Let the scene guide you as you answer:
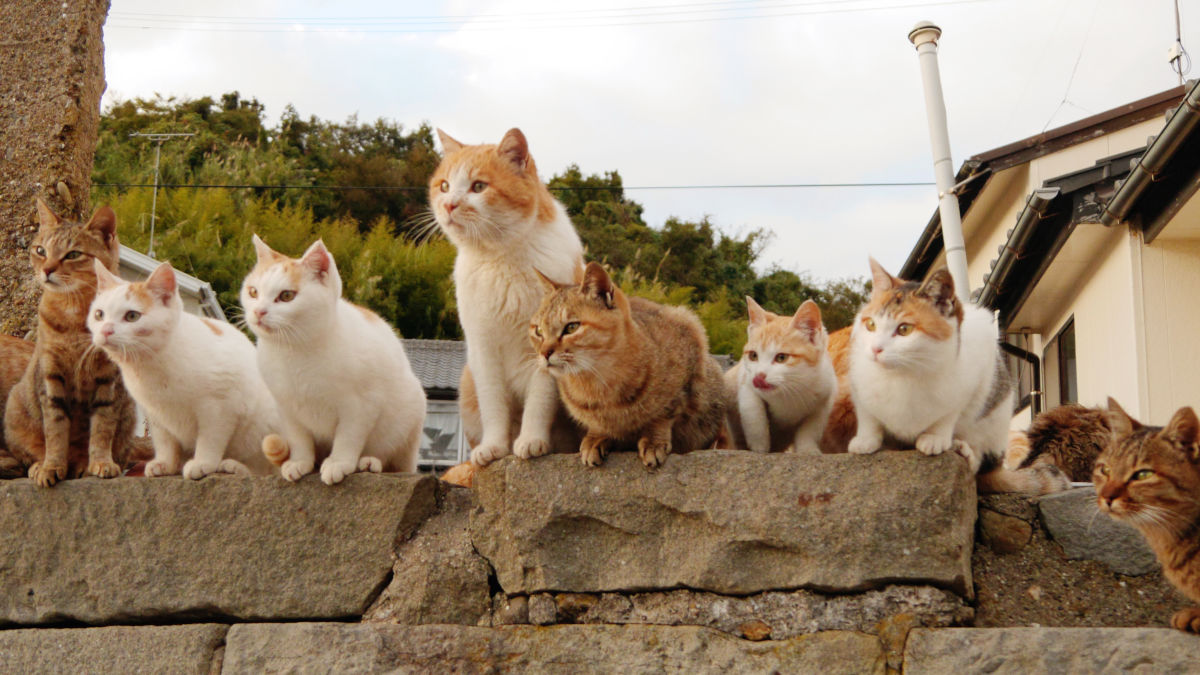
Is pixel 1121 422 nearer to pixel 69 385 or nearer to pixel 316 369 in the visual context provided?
pixel 316 369

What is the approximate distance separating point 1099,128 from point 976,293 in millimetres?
2130

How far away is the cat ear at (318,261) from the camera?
3.50 m

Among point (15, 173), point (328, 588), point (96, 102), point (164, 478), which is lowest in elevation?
point (328, 588)

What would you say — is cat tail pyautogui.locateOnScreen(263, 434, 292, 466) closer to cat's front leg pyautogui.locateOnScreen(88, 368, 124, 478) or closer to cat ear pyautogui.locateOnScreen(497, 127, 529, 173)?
cat's front leg pyautogui.locateOnScreen(88, 368, 124, 478)

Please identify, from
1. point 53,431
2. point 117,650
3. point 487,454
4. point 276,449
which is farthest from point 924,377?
point 53,431

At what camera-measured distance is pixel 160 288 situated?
366cm

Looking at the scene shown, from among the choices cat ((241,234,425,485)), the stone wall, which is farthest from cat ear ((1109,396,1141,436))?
the stone wall

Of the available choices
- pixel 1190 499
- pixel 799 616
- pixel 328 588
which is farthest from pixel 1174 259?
pixel 328 588

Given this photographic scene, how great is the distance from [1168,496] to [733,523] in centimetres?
116

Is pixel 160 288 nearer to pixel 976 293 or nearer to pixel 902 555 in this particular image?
pixel 902 555

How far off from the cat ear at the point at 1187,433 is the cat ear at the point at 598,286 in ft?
5.26

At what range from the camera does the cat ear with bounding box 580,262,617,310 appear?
10.3 feet

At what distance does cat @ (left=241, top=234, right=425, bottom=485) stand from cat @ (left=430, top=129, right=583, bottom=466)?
358mm

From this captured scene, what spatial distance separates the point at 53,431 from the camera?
357 centimetres
